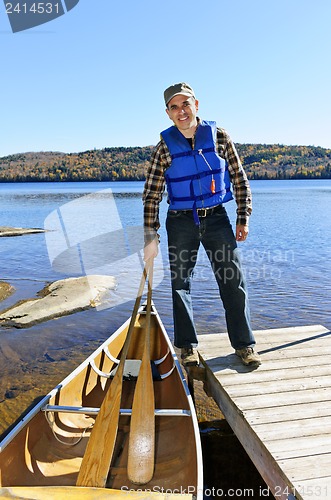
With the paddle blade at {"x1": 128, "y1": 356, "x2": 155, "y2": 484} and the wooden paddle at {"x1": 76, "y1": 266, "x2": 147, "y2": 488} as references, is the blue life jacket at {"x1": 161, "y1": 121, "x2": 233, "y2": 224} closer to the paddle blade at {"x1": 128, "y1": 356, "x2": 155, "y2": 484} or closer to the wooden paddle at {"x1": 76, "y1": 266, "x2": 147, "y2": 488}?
the paddle blade at {"x1": 128, "y1": 356, "x2": 155, "y2": 484}

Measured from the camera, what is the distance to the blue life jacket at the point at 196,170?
3.79 meters

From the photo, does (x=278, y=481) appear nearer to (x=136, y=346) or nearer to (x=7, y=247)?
(x=136, y=346)

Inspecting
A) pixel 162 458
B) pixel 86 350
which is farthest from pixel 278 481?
pixel 86 350

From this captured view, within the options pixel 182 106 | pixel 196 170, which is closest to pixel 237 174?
pixel 196 170

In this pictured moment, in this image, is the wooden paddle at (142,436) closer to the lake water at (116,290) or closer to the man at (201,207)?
the man at (201,207)

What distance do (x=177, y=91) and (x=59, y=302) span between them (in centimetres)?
600

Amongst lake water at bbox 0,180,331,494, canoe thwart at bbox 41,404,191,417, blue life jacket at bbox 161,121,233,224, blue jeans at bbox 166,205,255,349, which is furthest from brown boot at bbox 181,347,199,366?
lake water at bbox 0,180,331,494

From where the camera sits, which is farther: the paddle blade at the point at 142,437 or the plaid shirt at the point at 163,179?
the plaid shirt at the point at 163,179

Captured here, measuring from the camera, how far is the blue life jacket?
3.79 m

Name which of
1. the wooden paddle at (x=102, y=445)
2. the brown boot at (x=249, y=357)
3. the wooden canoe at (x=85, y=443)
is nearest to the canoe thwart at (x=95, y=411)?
the wooden canoe at (x=85, y=443)

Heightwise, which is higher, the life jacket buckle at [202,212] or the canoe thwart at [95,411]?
the life jacket buckle at [202,212]

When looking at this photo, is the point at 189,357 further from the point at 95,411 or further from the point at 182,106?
the point at 182,106

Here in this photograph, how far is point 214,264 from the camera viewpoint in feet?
12.8

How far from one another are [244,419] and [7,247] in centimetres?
1578
